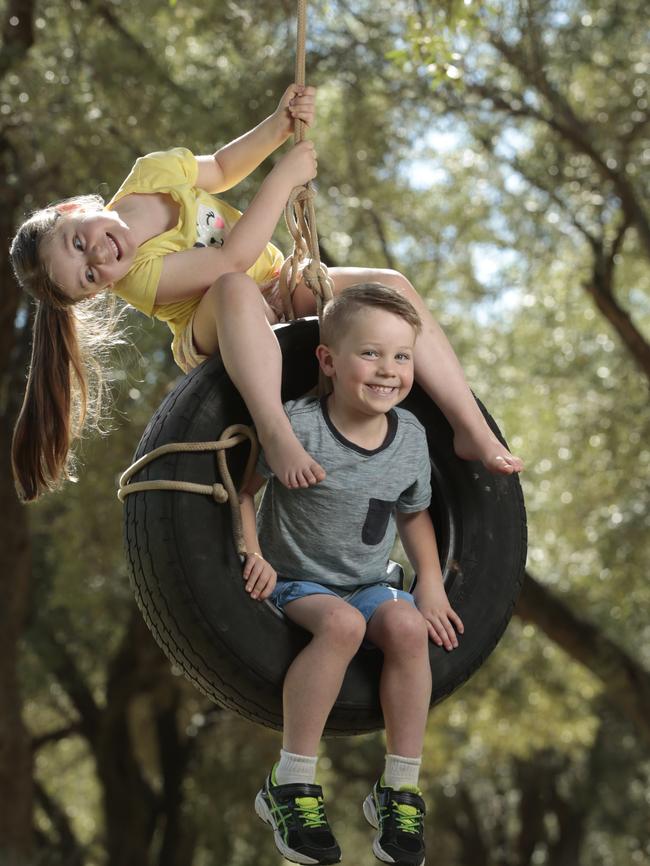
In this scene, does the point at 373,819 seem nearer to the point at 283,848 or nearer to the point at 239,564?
the point at 283,848

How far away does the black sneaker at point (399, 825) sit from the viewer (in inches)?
92.7

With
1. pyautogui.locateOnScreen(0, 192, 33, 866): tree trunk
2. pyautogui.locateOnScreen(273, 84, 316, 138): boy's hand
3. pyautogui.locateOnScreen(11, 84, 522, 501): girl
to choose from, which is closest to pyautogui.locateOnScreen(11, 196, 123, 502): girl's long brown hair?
pyautogui.locateOnScreen(11, 84, 522, 501): girl

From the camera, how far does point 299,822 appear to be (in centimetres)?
230

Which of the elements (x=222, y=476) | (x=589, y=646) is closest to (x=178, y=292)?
(x=222, y=476)

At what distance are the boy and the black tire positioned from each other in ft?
0.14

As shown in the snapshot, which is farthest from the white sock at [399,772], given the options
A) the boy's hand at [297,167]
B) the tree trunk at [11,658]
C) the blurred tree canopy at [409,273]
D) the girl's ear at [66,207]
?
the tree trunk at [11,658]

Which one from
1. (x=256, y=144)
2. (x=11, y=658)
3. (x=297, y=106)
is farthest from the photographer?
(x=11, y=658)

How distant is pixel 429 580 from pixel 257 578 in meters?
0.40

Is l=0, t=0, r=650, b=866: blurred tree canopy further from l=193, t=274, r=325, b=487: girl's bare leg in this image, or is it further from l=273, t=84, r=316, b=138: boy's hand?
l=193, t=274, r=325, b=487: girl's bare leg

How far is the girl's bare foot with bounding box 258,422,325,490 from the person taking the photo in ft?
7.87

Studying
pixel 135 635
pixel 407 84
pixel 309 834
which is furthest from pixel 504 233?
pixel 309 834

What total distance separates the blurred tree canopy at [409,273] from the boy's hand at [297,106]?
1.66m

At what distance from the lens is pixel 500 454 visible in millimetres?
2686

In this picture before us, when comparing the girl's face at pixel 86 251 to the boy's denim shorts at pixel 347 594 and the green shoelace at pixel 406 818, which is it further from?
the green shoelace at pixel 406 818
